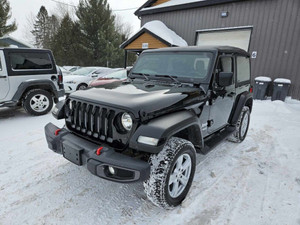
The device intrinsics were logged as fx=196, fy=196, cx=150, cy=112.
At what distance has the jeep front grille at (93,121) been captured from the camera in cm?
205

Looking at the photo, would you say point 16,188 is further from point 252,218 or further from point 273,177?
point 273,177

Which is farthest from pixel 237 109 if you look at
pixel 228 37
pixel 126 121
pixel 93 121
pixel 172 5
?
pixel 172 5

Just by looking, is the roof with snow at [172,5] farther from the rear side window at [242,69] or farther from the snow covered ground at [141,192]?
the snow covered ground at [141,192]

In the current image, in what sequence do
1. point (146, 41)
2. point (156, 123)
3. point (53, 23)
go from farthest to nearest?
point (53, 23) → point (146, 41) → point (156, 123)

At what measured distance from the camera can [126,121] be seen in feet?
6.57

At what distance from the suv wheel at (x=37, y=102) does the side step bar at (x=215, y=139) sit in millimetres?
4621

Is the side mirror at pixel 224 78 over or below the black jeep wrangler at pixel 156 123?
over

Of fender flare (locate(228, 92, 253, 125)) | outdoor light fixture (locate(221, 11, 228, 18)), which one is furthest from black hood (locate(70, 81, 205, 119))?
outdoor light fixture (locate(221, 11, 228, 18))

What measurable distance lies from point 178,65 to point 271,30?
886 centimetres

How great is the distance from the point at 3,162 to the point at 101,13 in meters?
28.6

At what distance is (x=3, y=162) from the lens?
2.97 m

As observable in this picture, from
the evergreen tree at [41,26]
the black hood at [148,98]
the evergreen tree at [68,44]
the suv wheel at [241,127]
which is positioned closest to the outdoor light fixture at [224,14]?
the suv wheel at [241,127]

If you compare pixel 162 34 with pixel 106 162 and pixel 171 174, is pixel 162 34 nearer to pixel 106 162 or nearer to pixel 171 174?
pixel 171 174

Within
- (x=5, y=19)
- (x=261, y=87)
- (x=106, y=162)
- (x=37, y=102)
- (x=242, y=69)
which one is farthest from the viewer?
(x=5, y=19)
